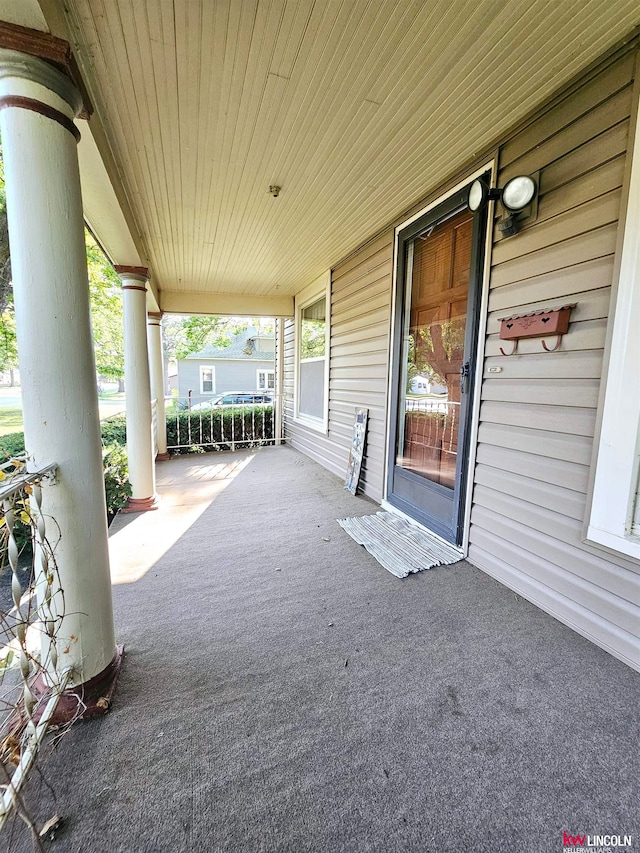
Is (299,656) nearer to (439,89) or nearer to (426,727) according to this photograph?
(426,727)

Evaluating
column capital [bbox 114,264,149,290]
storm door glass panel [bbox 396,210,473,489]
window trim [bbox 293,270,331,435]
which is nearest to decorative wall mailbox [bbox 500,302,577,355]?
storm door glass panel [bbox 396,210,473,489]

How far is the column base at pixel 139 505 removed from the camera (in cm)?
347

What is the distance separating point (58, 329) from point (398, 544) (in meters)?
2.48

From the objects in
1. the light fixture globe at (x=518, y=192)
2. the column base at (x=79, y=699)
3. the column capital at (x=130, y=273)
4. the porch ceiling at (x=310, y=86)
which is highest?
the porch ceiling at (x=310, y=86)

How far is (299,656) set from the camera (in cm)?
162

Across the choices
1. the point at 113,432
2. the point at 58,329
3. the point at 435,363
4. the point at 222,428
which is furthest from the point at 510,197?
the point at 222,428

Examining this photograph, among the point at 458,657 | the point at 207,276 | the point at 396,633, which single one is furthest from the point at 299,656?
the point at 207,276

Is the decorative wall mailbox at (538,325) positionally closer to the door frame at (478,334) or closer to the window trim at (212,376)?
the door frame at (478,334)

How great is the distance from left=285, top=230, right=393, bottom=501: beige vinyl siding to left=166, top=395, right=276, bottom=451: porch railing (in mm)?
2232

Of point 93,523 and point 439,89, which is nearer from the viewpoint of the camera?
point 93,523

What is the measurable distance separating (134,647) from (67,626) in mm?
489

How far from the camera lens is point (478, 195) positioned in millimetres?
2176

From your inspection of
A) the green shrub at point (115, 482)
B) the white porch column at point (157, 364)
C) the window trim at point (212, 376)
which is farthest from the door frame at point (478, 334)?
the window trim at point (212, 376)

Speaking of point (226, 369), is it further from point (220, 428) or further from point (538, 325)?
point (538, 325)
